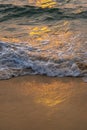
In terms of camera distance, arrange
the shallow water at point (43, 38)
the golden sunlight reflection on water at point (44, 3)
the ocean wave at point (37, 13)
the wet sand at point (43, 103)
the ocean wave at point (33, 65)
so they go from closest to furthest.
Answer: the wet sand at point (43, 103) < the ocean wave at point (33, 65) < the shallow water at point (43, 38) < the ocean wave at point (37, 13) < the golden sunlight reflection on water at point (44, 3)

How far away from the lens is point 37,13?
838cm

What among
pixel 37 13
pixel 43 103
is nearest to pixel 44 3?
pixel 37 13

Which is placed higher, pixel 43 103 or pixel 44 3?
pixel 43 103

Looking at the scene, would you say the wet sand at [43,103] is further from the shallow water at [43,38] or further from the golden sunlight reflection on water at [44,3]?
the golden sunlight reflection on water at [44,3]

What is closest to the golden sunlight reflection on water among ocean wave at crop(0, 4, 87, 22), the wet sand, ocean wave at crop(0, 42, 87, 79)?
ocean wave at crop(0, 4, 87, 22)

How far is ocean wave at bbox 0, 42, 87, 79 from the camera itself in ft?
14.8

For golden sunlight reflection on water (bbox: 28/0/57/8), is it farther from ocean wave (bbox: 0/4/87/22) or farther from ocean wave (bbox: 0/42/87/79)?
ocean wave (bbox: 0/42/87/79)

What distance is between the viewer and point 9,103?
3.76m

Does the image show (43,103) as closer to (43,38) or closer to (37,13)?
(43,38)

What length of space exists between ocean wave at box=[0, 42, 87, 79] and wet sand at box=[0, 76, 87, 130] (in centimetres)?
16

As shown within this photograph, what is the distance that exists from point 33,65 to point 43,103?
44.6 inches

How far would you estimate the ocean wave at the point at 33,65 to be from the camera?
4.52m

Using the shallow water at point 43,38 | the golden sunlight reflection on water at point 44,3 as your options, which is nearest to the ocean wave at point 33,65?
the shallow water at point 43,38

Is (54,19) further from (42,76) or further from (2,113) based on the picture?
(2,113)
